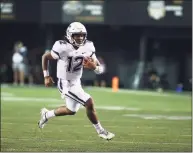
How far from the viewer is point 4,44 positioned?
19203 mm

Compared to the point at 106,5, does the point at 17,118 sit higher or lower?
lower

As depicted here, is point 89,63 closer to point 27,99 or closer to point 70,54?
point 70,54

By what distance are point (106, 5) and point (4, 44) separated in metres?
4.37

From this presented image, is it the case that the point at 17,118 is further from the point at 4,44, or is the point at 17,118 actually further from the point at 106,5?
the point at 4,44

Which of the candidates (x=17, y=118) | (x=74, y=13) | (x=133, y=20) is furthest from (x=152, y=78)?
(x=17, y=118)

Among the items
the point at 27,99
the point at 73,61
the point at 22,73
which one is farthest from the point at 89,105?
the point at 22,73

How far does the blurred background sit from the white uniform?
1144 cm

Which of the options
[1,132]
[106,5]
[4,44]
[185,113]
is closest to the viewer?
[1,132]

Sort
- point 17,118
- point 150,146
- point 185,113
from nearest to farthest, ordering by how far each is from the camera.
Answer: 1. point 150,146
2. point 17,118
3. point 185,113

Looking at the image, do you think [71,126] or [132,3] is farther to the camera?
[132,3]

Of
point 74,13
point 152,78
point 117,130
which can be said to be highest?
point 74,13

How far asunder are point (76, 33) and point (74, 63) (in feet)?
1.12

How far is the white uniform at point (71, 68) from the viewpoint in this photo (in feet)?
15.7

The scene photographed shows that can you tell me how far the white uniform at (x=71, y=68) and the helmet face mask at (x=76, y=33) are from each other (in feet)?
0.23
